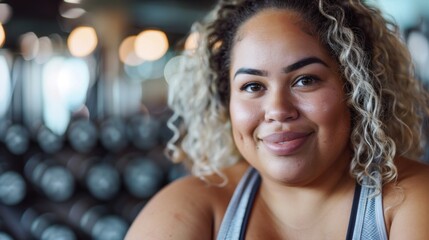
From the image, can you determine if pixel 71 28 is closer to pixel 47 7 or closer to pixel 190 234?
pixel 47 7

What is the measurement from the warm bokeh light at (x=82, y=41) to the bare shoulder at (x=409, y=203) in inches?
124

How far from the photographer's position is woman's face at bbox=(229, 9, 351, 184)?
4.58 feet

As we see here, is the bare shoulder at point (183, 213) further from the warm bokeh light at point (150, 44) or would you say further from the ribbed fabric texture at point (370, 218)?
the warm bokeh light at point (150, 44)

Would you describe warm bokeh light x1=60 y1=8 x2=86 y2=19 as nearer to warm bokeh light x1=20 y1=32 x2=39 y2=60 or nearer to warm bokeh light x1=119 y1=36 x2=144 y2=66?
warm bokeh light x1=20 y1=32 x2=39 y2=60

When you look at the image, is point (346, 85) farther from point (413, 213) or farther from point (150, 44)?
point (150, 44)

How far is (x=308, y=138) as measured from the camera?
1.41m

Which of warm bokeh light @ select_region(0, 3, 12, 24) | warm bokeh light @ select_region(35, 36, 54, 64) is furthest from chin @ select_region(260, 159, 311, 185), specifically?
warm bokeh light @ select_region(35, 36, 54, 64)

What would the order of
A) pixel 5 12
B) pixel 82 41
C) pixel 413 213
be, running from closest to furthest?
pixel 413 213 < pixel 5 12 < pixel 82 41

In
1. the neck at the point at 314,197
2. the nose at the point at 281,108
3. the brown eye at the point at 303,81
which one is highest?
the brown eye at the point at 303,81

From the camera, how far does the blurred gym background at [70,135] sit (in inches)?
117

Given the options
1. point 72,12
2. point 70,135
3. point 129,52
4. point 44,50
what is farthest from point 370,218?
point 129,52

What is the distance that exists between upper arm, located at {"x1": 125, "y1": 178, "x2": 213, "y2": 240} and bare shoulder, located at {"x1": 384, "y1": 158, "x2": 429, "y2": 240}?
461 mm

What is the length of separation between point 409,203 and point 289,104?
36cm

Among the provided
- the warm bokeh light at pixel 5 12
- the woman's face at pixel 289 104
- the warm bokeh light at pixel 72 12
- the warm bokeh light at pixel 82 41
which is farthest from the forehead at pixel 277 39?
the warm bokeh light at pixel 82 41
